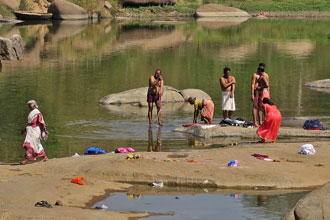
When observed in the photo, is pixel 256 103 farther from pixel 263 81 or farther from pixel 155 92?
pixel 155 92

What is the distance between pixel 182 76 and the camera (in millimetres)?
35531

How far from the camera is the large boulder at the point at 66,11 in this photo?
268 ft

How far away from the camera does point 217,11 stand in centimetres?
9100

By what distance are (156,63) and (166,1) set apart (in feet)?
171

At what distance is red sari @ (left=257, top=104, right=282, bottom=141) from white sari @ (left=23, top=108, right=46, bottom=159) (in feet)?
17.5

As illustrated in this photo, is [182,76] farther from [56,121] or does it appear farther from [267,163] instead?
[267,163]

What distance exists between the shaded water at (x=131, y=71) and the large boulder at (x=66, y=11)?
8.11 meters

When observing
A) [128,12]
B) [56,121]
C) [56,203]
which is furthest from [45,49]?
[128,12]

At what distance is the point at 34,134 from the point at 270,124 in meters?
5.62

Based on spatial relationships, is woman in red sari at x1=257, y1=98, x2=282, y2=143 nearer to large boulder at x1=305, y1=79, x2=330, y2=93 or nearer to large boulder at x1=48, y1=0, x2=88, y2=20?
large boulder at x1=305, y1=79, x2=330, y2=93

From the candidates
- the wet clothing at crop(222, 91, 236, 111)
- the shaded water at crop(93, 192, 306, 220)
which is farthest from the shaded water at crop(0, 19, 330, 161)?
the shaded water at crop(93, 192, 306, 220)

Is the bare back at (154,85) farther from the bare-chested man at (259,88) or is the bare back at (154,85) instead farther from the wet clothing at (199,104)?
the bare-chested man at (259,88)

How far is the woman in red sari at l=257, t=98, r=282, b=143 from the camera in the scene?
18906mm

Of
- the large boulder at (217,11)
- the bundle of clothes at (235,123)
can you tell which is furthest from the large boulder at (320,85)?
the large boulder at (217,11)
